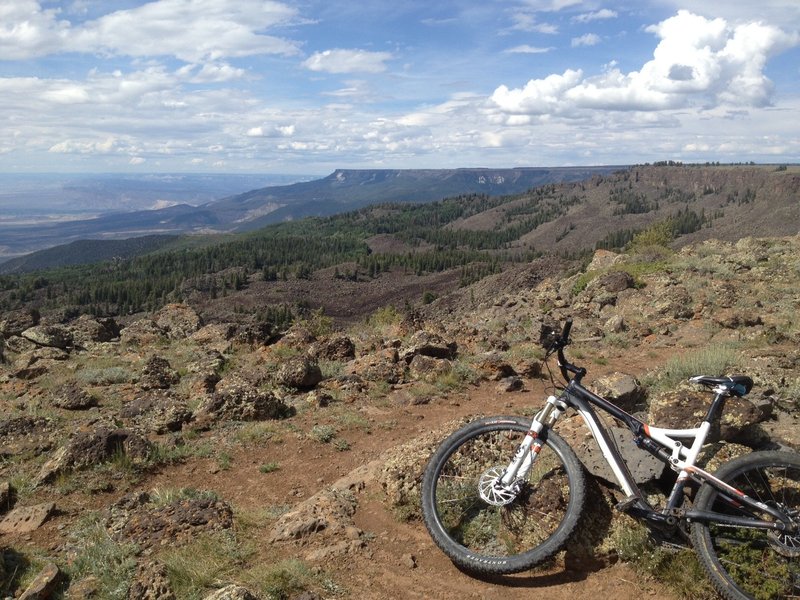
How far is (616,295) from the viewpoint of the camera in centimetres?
2106

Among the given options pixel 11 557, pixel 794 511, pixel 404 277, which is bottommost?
pixel 404 277

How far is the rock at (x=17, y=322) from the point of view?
20625 millimetres

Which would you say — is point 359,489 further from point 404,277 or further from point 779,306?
point 404,277

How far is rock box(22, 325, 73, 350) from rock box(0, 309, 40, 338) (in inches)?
111

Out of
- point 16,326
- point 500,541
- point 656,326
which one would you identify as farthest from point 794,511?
point 16,326

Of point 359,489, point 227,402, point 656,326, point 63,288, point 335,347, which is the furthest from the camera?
point 63,288

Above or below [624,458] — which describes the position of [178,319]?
below

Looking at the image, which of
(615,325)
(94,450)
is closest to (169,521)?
(94,450)

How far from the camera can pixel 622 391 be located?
7.70 meters

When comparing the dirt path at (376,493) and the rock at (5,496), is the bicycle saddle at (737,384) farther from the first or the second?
the rock at (5,496)

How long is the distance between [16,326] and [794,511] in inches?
1035

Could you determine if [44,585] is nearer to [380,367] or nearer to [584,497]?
[584,497]

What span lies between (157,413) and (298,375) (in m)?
2.88

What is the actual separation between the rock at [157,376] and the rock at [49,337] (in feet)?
25.5
